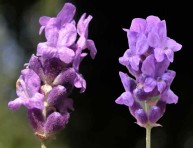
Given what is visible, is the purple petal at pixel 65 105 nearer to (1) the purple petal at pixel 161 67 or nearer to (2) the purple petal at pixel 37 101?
(2) the purple petal at pixel 37 101

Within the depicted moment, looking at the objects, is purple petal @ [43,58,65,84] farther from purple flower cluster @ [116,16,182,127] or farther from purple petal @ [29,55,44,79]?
purple flower cluster @ [116,16,182,127]

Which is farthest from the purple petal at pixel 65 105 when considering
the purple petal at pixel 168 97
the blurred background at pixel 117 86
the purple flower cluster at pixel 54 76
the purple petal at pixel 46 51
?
the blurred background at pixel 117 86

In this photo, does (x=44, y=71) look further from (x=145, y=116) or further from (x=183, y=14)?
(x=183, y=14)

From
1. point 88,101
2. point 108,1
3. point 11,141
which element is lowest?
point 11,141

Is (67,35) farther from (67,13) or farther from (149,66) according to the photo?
(149,66)

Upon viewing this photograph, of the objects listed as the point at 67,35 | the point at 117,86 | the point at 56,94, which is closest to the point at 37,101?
the point at 56,94

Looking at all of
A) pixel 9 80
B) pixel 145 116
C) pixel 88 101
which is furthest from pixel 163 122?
pixel 145 116
